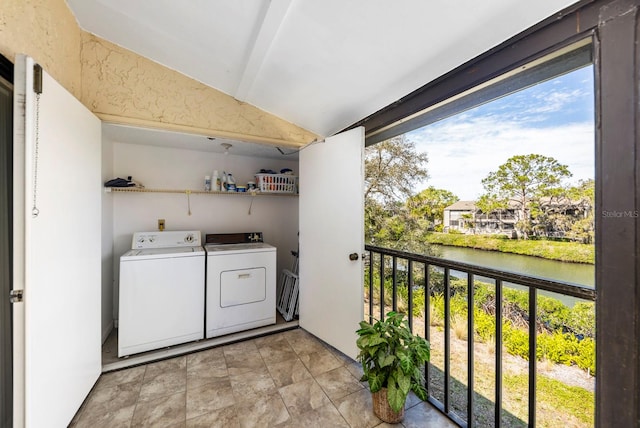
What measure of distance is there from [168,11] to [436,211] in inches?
87.3

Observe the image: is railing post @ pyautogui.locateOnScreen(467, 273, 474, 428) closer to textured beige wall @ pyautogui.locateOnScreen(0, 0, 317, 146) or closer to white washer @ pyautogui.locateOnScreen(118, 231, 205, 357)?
textured beige wall @ pyautogui.locateOnScreen(0, 0, 317, 146)

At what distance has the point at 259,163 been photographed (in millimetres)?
3461

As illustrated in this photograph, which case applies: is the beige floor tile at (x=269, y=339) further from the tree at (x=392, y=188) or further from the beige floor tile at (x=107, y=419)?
the tree at (x=392, y=188)

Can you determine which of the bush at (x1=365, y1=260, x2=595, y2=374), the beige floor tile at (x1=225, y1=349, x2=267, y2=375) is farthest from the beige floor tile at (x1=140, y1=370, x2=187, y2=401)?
the bush at (x1=365, y1=260, x2=595, y2=374)

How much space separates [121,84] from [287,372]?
268 cm

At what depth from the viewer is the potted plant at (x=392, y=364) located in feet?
4.72

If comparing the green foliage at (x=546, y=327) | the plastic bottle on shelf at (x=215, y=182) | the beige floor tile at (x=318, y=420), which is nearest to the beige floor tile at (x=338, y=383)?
the beige floor tile at (x=318, y=420)

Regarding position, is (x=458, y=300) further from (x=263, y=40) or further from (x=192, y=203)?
(x=192, y=203)

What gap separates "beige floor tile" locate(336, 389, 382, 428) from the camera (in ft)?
5.06

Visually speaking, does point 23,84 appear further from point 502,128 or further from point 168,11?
point 502,128

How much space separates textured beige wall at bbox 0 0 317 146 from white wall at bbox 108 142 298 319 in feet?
3.10

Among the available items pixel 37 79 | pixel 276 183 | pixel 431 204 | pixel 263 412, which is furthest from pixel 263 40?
pixel 263 412

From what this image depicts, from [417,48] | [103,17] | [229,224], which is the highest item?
[103,17]

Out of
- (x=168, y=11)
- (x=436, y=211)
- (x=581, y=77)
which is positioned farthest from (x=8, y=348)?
(x=581, y=77)
